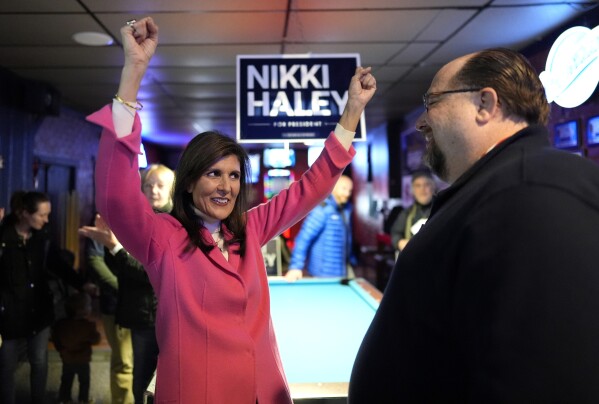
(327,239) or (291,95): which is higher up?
(291,95)

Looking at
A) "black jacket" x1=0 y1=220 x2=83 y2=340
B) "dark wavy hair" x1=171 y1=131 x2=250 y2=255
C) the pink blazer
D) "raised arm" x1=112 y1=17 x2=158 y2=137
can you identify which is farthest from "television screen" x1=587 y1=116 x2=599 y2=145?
"black jacket" x1=0 y1=220 x2=83 y2=340

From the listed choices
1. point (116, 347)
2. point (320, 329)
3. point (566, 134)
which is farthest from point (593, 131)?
point (116, 347)

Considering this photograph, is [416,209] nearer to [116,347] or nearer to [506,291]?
[116,347]

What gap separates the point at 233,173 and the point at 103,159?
0.39 metres

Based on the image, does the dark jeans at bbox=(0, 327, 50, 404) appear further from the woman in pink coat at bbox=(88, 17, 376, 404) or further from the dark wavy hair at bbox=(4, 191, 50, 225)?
the woman in pink coat at bbox=(88, 17, 376, 404)

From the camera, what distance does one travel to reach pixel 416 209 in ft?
14.0

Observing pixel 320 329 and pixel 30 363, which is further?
pixel 30 363

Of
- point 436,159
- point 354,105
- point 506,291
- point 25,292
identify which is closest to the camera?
point 506,291

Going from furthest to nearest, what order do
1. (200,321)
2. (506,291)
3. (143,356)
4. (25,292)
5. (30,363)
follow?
(30,363), (25,292), (143,356), (200,321), (506,291)

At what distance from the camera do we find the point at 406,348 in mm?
772

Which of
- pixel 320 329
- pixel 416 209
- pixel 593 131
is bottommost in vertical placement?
pixel 320 329

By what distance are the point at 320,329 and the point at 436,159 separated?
1.41m

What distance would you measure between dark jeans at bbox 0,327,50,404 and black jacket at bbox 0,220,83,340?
0.07m

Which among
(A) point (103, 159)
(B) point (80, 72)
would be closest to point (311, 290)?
(A) point (103, 159)
